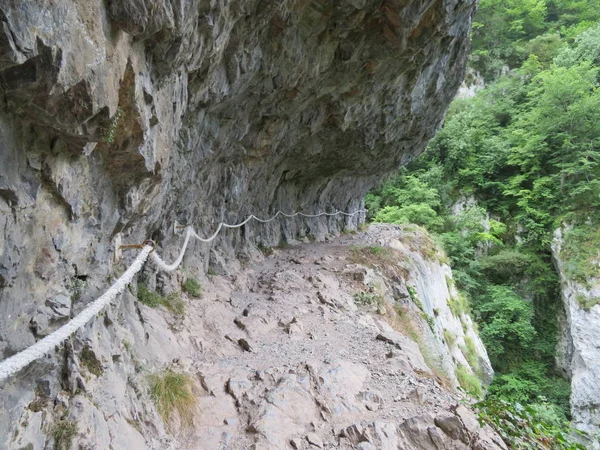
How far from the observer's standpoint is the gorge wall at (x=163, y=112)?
211 centimetres

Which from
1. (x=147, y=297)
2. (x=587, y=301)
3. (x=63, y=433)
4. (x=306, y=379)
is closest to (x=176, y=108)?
(x=147, y=297)

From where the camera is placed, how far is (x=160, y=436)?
312 centimetres

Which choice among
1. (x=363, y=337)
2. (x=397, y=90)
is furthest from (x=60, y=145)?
(x=397, y=90)

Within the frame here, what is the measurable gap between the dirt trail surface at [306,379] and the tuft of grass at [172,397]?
11cm

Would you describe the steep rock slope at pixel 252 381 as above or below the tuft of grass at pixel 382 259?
below

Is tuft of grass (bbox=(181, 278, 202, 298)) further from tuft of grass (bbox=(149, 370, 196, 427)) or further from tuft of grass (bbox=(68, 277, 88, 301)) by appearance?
tuft of grass (bbox=(68, 277, 88, 301))

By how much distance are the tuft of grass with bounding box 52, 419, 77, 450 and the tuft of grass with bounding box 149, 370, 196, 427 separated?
3.48ft

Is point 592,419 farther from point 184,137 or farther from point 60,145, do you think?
point 60,145

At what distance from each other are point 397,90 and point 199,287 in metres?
6.86

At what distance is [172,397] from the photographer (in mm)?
3564

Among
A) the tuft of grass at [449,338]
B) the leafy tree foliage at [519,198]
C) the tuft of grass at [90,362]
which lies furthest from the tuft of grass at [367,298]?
the leafy tree foliage at [519,198]

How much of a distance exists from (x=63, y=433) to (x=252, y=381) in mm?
2180

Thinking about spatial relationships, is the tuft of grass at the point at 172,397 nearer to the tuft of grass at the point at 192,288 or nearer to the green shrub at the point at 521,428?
the tuft of grass at the point at 192,288

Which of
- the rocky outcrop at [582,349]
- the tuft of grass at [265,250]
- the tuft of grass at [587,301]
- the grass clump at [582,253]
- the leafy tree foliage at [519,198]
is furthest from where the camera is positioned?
the leafy tree foliage at [519,198]
